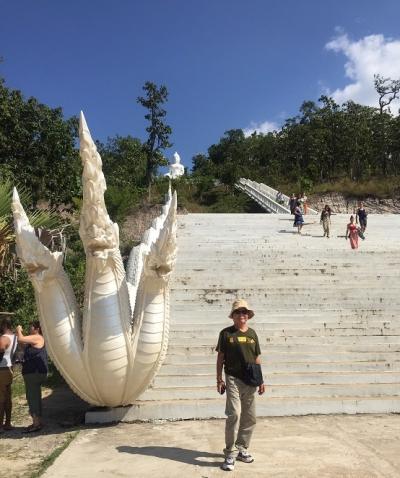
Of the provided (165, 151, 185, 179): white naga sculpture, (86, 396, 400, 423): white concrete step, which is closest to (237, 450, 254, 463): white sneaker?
(86, 396, 400, 423): white concrete step

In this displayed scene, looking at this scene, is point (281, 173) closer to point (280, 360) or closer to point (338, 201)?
point (338, 201)

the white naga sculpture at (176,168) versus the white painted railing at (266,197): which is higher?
the white naga sculpture at (176,168)

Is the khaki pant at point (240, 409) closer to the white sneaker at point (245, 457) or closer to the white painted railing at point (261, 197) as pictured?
the white sneaker at point (245, 457)

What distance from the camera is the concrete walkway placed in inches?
147

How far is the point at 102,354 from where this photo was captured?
4.79 m

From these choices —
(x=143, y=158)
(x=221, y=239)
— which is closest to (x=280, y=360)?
(x=221, y=239)

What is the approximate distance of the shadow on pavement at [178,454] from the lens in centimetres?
396

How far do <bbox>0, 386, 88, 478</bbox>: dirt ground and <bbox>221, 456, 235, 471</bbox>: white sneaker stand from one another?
1.47m

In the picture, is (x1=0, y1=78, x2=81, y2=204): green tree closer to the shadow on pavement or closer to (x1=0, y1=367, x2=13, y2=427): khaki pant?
(x1=0, y1=367, x2=13, y2=427): khaki pant

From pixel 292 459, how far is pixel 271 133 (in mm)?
48322

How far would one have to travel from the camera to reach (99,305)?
4844 mm

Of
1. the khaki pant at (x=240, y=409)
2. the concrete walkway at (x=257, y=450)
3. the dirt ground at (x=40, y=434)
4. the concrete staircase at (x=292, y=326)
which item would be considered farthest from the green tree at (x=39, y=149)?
the khaki pant at (x=240, y=409)

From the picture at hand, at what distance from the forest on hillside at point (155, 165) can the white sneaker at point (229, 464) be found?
482 cm

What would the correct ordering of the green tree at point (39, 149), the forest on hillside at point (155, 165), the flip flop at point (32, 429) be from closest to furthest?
the flip flop at point (32, 429) → the forest on hillside at point (155, 165) → the green tree at point (39, 149)
